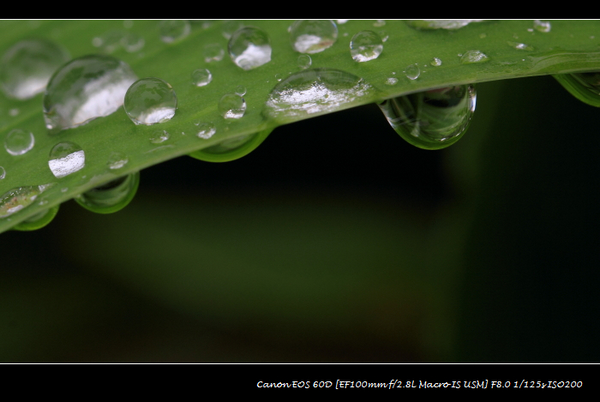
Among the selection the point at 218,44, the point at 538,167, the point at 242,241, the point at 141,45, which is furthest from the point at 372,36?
the point at 242,241

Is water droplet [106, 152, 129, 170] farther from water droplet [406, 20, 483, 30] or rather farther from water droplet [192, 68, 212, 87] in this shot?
water droplet [406, 20, 483, 30]

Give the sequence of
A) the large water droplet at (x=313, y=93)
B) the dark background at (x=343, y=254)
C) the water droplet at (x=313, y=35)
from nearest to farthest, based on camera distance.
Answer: the large water droplet at (x=313, y=93), the water droplet at (x=313, y=35), the dark background at (x=343, y=254)

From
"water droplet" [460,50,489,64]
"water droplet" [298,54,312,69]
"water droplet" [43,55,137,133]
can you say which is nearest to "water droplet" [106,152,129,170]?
"water droplet" [43,55,137,133]

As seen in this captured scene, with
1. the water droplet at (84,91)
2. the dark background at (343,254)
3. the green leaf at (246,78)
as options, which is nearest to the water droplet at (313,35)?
the green leaf at (246,78)

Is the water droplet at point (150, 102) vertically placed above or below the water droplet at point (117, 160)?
above

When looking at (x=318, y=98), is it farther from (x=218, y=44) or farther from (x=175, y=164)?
(x=175, y=164)

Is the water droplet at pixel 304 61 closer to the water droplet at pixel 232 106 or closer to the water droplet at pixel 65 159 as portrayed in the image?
A: the water droplet at pixel 232 106
